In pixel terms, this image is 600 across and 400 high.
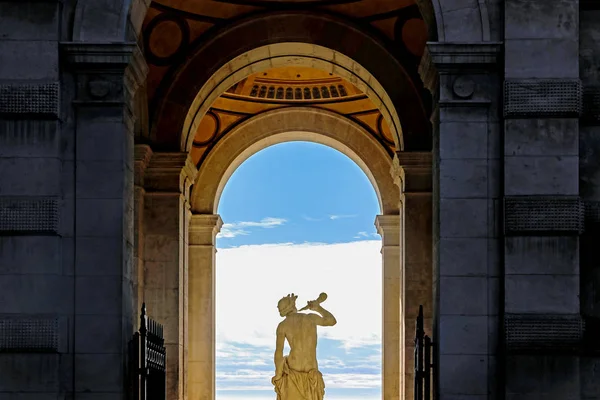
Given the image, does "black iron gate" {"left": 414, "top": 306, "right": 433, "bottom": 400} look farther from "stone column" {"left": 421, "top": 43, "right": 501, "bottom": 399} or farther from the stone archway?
the stone archway

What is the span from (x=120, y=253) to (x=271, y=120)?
1737 centimetres

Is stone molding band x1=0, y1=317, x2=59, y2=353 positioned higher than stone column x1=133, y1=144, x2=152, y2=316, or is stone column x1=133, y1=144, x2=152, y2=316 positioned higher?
stone column x1=133, y1=144, x2=152, y2=316

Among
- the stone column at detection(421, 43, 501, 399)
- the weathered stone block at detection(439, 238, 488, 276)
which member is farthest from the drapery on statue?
the weathered stone block at detection(439, 238, 488, 276)

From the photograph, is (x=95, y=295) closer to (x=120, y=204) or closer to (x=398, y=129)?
(x=120, y=204)

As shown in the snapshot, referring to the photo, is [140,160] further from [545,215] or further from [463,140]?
[545,215]

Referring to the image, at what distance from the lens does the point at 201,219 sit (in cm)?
3162

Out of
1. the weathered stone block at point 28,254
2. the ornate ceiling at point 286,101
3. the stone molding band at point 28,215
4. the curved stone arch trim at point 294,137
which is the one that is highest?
the ornate ceiling at point 286,101

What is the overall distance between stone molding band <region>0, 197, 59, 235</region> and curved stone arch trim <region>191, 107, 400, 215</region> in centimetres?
1618

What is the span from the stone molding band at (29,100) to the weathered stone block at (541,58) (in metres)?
5.47

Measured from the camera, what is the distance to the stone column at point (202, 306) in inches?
1208

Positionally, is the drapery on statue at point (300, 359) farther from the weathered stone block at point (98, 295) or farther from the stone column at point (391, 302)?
the weathered stone block at point (98, 295)

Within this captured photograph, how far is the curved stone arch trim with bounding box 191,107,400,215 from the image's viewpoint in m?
31.5

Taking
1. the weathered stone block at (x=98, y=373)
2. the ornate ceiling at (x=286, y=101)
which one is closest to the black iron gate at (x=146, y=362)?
the weathered stone block at (x=98, y=373)

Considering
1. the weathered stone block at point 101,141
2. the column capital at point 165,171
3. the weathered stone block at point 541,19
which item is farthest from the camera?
the column capital at point 165,171
